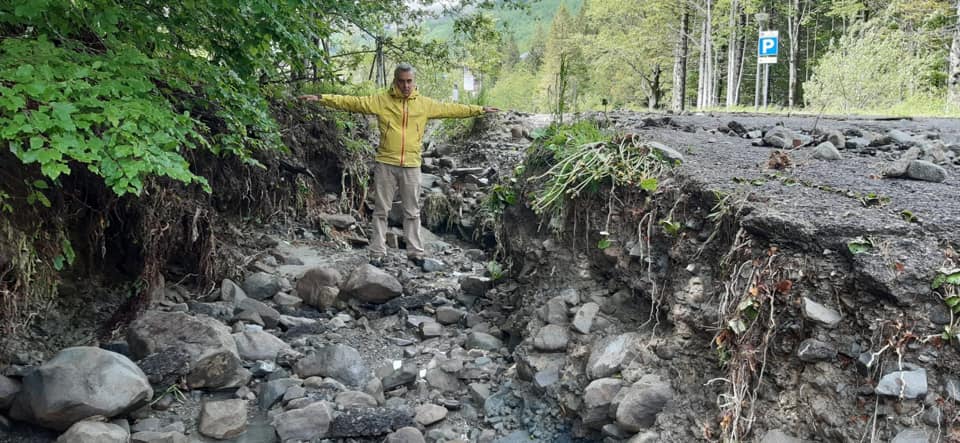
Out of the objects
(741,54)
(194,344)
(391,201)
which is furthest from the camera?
(741,54)

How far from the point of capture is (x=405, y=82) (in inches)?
247

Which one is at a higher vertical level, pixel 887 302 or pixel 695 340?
pixel 887 302

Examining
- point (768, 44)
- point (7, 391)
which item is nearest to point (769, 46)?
point (768, 44)

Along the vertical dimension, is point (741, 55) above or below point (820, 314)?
above

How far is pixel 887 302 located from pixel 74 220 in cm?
499

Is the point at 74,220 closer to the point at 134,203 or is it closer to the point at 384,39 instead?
the point at 134,203

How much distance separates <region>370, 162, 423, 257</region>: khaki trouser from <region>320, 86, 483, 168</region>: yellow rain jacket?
14 cm

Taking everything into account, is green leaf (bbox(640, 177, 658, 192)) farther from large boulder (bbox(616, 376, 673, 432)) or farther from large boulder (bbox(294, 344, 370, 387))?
large boulder (bbox(294, 344, 370, 387))

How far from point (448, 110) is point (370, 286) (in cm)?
204

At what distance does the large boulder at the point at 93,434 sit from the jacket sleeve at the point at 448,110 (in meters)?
4.00

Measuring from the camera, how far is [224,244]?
6047 millimetres

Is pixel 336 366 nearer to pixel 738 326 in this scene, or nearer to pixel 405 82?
pixel 738 326

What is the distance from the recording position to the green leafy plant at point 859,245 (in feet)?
8.49

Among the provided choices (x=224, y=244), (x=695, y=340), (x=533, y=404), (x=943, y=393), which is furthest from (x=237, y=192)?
(x=943, y=393)
